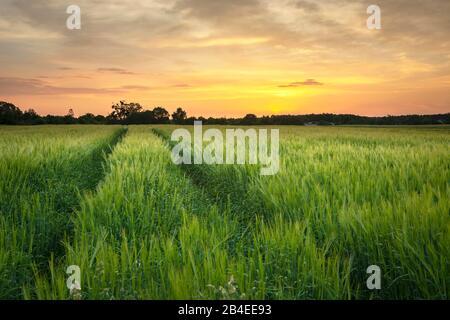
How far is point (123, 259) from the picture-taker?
2742 mm

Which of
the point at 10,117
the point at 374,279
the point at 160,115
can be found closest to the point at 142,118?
the point at 160,115

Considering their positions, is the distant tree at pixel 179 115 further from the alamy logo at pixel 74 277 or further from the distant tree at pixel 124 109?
the alamy logo at pixel 74 277

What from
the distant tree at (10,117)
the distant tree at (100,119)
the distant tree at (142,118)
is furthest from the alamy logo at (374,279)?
the distant tree at (142,118)

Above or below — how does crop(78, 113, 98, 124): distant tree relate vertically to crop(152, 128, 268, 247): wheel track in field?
above

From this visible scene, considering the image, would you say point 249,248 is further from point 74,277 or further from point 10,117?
point 10,117

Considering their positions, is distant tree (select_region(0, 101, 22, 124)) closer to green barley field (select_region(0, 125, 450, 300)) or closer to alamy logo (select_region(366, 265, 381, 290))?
green barley field (select_region(0, 125, 450, 300))

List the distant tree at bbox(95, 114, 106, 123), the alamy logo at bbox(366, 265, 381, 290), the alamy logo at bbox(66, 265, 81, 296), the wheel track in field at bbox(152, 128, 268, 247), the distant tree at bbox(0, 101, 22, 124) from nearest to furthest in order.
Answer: the alamy logo at bbox(66, 265, 81, 296)
the alamy logo at bbox(366, 265, 381, 290)
the wheel track in field at bbox(152, 128, 268, 247)
the distant tree at bbox(0, 101, 22, 124)
the distant tree at bbox(95, 114, 106, 123)

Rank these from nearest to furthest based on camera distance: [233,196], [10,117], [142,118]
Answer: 1. [233,196]
2. [10,117]
3. [142,118]

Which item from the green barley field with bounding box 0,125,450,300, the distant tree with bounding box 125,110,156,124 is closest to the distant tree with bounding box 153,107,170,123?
the distant tree with bounding box 125,110,156,124

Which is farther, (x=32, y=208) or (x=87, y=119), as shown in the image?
(x=87, y=119)
